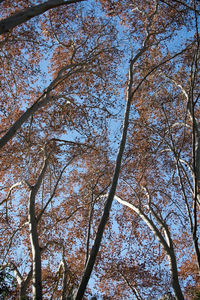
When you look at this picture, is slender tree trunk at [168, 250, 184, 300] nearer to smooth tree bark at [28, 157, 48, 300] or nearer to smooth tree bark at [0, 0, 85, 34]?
smooth tree bark at [28, 157, 48, 300]

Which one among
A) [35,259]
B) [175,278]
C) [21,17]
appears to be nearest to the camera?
[21,17]

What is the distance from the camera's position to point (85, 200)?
10805mm

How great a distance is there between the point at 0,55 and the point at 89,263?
318 inches

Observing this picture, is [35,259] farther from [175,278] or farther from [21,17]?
[21,17]

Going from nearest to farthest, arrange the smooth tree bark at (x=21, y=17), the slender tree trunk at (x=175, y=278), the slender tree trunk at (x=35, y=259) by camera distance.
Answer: the smooth tree bark at (x=21, y=17)
the slender tree trunk at (x=35, y=259)
the slender tree trunk at (x=175, y=278)

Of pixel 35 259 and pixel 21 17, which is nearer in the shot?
pixel 21 17

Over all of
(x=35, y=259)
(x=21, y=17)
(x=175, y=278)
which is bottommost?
(x=35, y=259)

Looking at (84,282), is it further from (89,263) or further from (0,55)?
(0,55)

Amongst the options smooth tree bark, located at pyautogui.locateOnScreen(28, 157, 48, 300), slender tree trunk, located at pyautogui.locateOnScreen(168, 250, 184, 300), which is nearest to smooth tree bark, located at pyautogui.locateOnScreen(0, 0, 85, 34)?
smooth tree bark, located at pyautogui.locateOnScreen(28, 157, 48, 300)

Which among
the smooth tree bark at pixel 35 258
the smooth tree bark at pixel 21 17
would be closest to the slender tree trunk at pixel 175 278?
the smooth tree bark at pixel 35 258

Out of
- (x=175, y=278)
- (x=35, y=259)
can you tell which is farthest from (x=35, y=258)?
(x=175, y=278)

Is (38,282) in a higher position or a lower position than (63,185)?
lower

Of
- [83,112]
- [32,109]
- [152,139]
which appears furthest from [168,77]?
[32,109]

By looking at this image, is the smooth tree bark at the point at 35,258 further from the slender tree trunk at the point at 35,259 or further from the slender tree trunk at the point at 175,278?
the slender tree trunk at the point at 175,278
